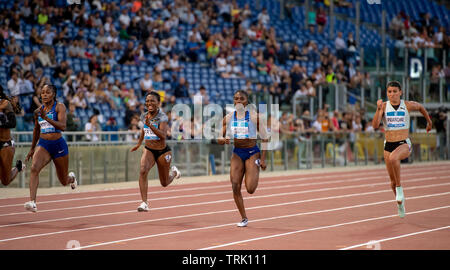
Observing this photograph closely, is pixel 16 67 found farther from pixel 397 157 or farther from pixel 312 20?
pixel 312 20

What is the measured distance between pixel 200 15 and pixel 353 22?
10.1 m

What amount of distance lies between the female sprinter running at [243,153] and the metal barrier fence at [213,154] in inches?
313

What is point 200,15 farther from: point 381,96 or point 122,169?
point 122,169

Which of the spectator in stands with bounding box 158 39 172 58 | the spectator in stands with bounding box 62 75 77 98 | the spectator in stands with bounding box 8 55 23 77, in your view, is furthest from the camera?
the spectator in stands with bounding box 158 39 172 58

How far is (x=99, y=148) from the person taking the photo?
18828mm

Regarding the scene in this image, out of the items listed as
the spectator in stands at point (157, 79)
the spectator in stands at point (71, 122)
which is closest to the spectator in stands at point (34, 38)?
the spectator in stands at point (157, 79)

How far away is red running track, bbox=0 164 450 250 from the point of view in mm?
9242

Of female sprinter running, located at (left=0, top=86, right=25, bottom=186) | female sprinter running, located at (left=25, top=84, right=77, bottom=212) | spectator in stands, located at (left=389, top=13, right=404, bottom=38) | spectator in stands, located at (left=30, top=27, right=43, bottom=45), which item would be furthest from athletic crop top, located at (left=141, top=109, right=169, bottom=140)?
spectator in stands, located at (left=389, top=13, right=404, bottom=38)

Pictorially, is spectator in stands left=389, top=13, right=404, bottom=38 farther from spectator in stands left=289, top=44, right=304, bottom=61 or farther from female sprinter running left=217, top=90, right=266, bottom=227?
female sprinter running left=217, top=90, right=266, bottom=227

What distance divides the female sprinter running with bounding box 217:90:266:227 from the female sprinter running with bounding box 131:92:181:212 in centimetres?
195

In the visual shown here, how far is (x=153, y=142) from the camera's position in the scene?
12906mm

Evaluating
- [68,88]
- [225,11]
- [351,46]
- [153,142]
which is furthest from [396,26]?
[153,142]

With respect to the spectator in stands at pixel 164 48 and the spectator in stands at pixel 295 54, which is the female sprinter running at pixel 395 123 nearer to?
the spectator in stands at pixel 164 48
